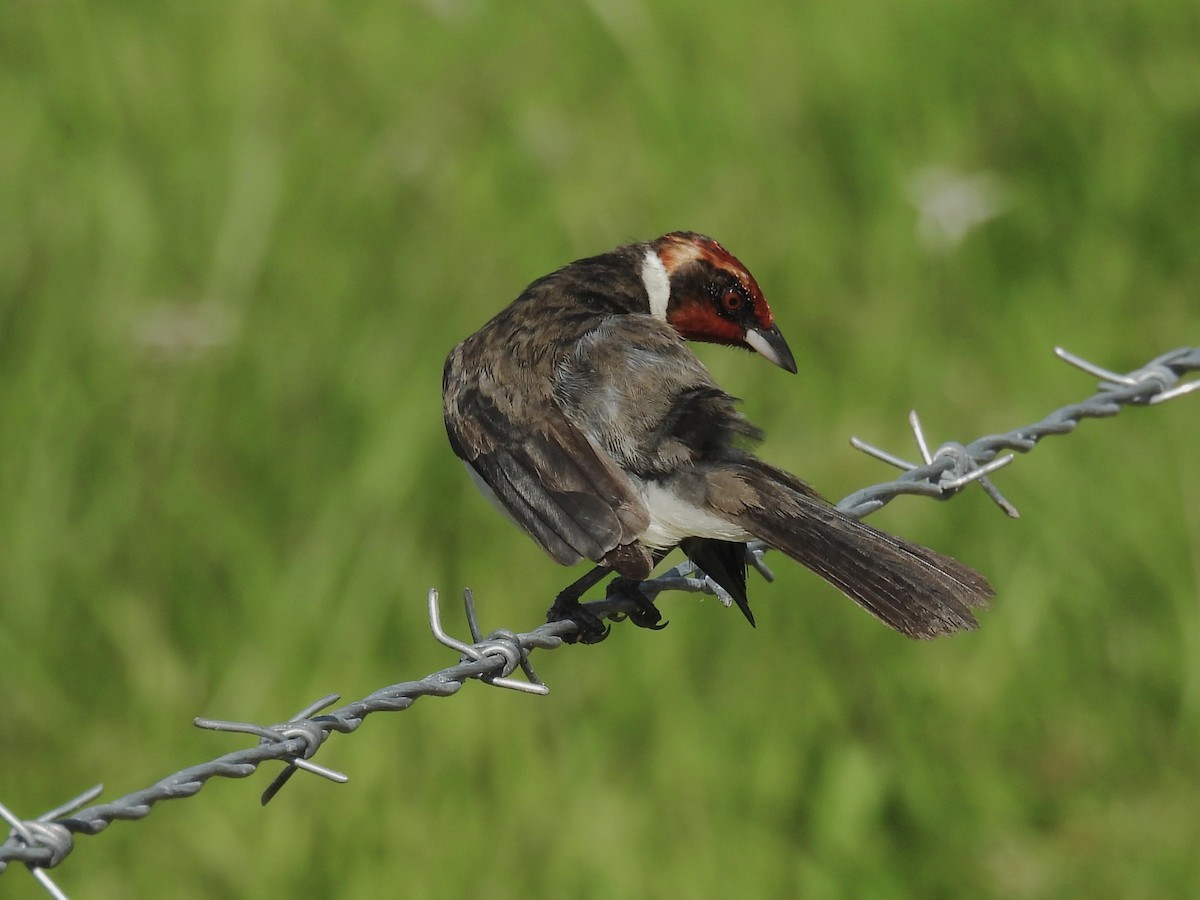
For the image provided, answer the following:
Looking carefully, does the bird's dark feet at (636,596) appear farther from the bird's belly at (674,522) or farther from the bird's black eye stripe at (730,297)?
the bird's black eye stripe at (730,297)

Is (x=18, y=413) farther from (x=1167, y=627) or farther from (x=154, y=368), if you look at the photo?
(x=1167, y=627)

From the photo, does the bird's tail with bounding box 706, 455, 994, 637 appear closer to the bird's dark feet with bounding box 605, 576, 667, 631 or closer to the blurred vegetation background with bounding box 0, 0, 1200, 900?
the bird's dark feet with bounding box 605, 576, 667, 631

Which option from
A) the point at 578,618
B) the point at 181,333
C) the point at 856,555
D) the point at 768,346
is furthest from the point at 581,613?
the point at 181,333

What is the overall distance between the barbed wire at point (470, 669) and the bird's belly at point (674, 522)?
12cm

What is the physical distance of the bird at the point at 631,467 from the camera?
3.77 metres

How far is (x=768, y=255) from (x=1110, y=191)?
174cm

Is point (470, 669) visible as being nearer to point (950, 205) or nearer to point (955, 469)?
point (955, 469)

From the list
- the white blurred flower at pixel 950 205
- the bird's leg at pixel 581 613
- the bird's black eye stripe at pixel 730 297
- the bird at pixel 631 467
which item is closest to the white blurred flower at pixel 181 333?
the bird at pixel 631 467

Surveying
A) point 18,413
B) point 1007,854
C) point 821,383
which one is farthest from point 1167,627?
point 18,413

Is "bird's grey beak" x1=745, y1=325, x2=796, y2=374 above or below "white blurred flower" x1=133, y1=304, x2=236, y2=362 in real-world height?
above

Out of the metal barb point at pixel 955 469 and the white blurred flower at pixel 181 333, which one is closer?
the metal barb point at pixel 955 469

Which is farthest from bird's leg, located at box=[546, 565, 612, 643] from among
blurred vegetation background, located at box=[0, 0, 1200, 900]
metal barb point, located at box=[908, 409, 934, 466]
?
blurred vegetation background, located at box=[0, 0, 1200, 900]

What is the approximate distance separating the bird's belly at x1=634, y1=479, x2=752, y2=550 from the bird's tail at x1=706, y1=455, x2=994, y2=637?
0.15ft

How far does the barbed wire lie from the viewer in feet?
9.25
